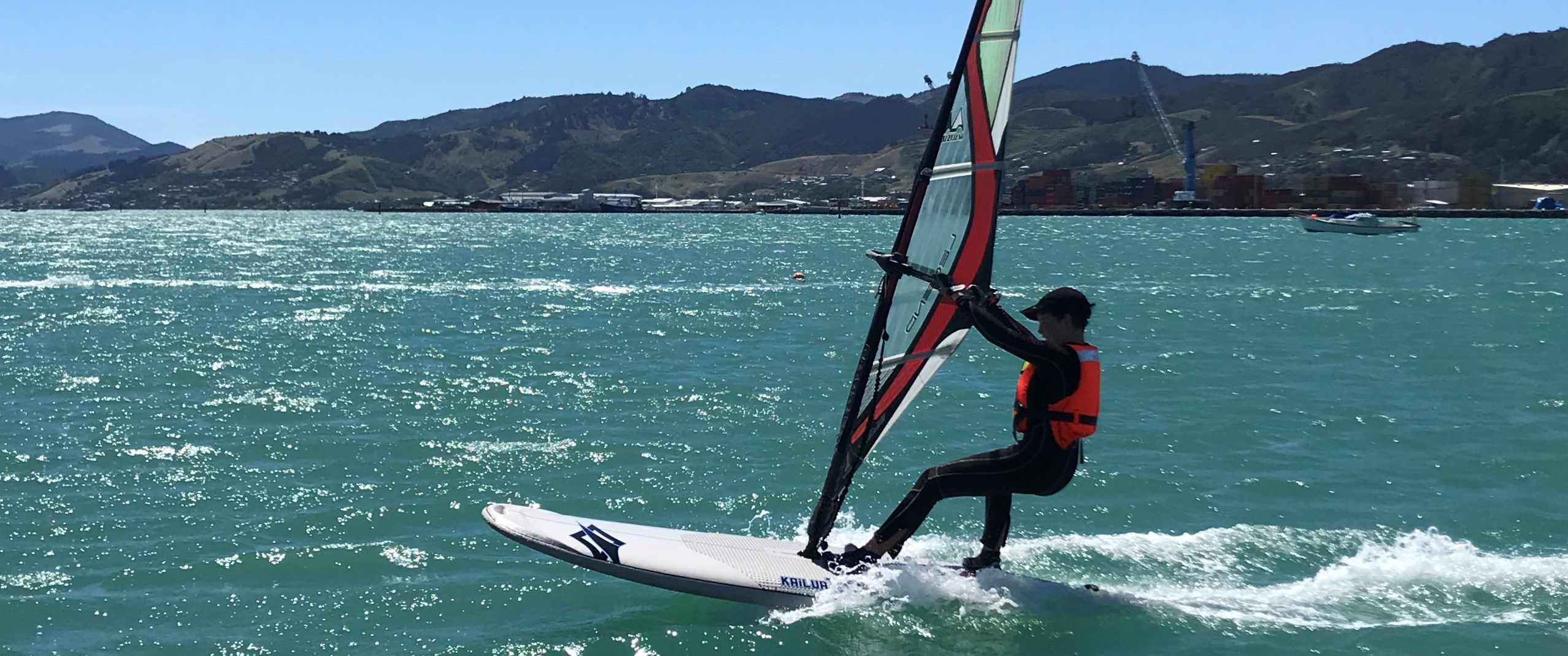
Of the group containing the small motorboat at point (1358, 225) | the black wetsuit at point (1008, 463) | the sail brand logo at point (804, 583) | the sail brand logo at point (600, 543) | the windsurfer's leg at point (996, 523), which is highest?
the black wetsuit at point (1008, 463)

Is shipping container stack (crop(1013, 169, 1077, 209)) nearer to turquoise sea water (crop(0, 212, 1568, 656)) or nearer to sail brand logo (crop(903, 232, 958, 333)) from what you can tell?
turquoise sea water (crop(0, 212, 1568, 656))

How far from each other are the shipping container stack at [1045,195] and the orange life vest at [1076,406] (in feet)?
598

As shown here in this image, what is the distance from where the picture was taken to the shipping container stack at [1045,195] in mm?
188600

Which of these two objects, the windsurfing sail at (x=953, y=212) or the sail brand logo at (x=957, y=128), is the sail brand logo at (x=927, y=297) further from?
the sail brand logo at (x=957, y=128)

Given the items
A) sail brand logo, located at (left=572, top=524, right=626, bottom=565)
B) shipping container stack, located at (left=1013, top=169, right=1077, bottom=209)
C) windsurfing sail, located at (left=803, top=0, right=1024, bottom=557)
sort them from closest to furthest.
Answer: windsurfing sail, located at (left=803, top=0, right=1024, bottom=557)
sail brand logo, located at (left=572, top=524, right=626, bottom=565)
shipping container stack, located at (left=1013, top=169, right=1077, bottom=209)

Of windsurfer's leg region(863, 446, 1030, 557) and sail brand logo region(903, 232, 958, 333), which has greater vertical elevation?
sail brand logo region(903, 232, 958, 333)

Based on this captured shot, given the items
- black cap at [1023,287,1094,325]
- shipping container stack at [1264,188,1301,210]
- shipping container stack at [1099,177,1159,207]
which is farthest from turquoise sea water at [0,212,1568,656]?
shipping container stack at [1099,177,1159,207]

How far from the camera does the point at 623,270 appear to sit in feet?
196

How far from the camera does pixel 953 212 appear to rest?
27.6ft

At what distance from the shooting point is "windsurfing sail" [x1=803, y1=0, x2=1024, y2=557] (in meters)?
8.22

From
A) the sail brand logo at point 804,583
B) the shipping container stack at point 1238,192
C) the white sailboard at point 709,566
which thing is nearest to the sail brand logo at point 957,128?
the white sailboard at point 709,566

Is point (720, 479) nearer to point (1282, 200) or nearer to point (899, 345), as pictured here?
point (899, 345)

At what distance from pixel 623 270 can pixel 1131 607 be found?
51486 mm

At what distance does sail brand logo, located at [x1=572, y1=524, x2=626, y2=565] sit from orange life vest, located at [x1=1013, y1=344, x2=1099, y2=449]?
9.56 feet
